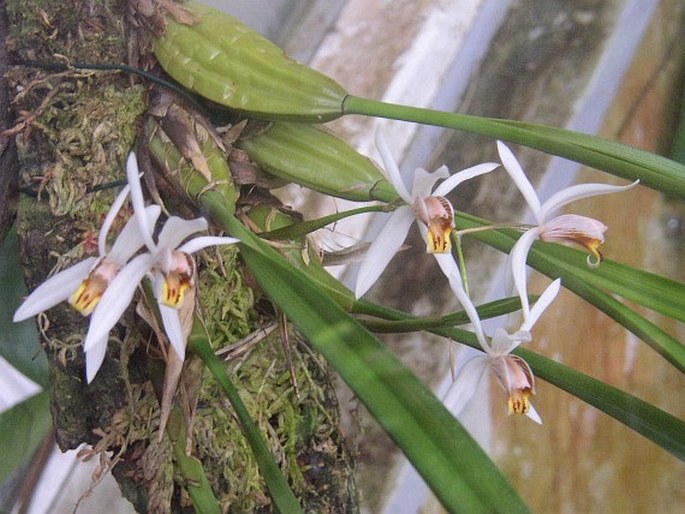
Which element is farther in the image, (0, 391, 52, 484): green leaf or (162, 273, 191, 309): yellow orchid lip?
(0, 391, 52, 484): green leaf

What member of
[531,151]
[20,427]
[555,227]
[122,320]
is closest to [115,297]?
[122,320]

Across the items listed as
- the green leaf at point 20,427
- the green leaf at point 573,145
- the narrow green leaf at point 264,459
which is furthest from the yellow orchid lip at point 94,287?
the green leaf at point 20,427

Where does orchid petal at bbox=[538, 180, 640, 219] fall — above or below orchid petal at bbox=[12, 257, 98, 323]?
above

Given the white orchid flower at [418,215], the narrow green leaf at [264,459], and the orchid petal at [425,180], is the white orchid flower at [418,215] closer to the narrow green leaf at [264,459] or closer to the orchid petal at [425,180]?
the orchid petal at [425,180]

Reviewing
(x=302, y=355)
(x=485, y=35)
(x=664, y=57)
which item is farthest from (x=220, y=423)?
(x=664, y=57)

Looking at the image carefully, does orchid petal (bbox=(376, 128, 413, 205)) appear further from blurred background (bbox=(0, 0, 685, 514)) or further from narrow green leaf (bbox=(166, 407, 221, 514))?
blurred background (bbox=(0, 0, 685, 514))

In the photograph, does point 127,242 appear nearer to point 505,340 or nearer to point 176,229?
point 176,229

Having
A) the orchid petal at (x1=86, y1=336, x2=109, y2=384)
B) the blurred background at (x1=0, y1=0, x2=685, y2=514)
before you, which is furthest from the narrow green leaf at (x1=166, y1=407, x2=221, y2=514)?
the blurred background at (x1=0, y1=0, x2=685, y2=514)
